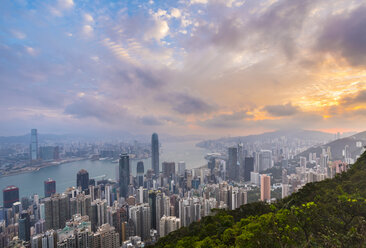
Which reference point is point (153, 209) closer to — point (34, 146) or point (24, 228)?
point (24, 228)

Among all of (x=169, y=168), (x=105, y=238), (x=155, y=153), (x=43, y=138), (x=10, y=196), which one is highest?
(x=43, y=138)

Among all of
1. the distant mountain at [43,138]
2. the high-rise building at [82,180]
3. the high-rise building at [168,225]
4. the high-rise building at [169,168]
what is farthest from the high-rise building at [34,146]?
the high-rise building at [168,225]

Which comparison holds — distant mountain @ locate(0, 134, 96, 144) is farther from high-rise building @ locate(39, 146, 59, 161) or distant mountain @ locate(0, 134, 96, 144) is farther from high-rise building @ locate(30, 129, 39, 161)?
high-rise building @ locate(39, 146, 59, 161)

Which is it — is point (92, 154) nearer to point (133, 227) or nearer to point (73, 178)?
point (73, 178)

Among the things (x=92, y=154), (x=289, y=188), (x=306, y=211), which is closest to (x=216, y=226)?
(x=306, y=211)

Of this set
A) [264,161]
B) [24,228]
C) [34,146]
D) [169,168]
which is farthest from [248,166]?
[34,146]

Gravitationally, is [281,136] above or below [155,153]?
above

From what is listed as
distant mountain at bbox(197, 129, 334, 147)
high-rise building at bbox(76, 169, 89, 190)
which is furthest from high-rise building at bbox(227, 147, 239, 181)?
high-rise building at bbox(76, 169, 89, 190)

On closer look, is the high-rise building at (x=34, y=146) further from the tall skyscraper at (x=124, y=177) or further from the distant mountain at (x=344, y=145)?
the distant mountain at (x=344, y=145)
